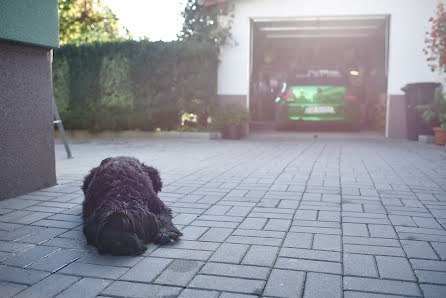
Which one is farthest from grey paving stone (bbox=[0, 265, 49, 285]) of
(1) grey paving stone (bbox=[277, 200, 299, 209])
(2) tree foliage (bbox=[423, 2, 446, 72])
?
(2) tree foliage (bbox=[423, 2, 446, 72])

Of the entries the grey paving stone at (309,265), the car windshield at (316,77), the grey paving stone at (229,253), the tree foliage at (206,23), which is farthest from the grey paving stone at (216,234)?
the car windshield at (316,77)

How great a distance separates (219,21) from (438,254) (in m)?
9.85

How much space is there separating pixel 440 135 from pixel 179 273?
8303 mm

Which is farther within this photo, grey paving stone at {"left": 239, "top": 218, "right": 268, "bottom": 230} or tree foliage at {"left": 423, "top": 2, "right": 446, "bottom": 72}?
tree foliage at {"left": 423, "top": 2, "right": 446, "bottom": 72}

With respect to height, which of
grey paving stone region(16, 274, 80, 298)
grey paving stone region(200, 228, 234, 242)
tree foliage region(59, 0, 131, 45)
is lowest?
grey paving stone region(16, 274, 80, 298)

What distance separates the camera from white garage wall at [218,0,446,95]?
1056 cm

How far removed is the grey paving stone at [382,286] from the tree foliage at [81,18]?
15.5m

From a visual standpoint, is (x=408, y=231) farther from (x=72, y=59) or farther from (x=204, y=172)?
(x=72, y=59)

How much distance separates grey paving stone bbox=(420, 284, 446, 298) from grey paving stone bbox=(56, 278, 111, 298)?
1.51 meters

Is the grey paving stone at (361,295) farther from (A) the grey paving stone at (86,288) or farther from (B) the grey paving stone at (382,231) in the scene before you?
(A) the grey paving stone at (86,288)

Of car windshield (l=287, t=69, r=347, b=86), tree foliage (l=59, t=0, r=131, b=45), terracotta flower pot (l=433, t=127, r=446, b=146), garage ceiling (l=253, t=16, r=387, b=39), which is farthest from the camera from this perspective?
tree foliage (l=59, t=0, r=131, b=45)

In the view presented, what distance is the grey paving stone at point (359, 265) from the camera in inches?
86.8

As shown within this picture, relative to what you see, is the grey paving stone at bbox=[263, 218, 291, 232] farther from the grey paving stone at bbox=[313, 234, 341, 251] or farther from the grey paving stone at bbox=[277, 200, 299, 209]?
the grey paving stone at bbox=[277, 200, 299, 209]

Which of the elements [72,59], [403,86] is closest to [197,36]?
[72,59]
